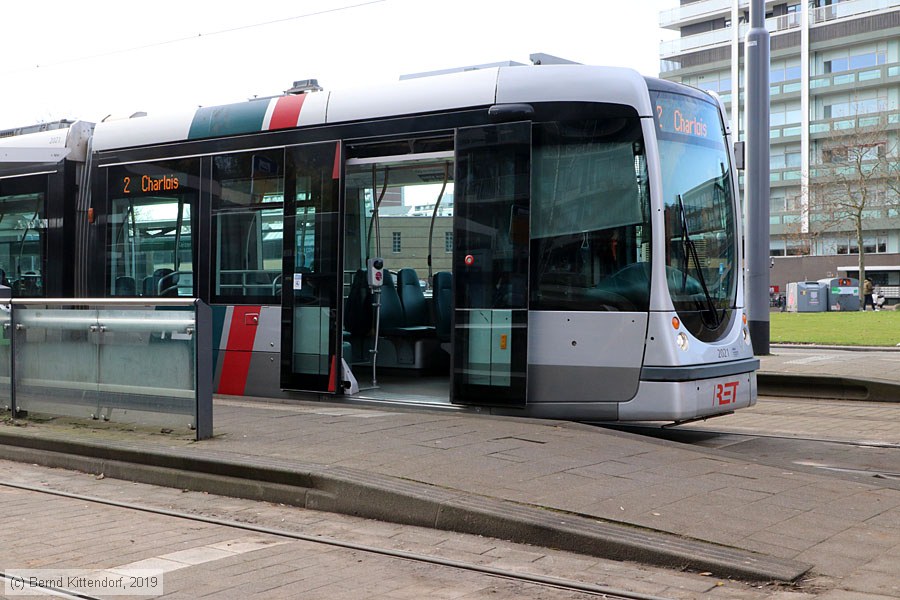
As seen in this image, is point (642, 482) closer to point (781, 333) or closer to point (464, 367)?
point (464, 367)

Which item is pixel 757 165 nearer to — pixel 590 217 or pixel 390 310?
pixel 390 310

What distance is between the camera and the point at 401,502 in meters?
5.77

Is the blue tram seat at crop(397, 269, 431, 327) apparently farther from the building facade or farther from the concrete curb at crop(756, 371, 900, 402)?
the building facade

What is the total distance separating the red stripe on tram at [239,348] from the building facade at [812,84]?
5139cm

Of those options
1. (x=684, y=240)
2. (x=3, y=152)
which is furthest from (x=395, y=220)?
(x=3, y=152)

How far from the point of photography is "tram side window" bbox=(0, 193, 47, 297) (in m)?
12.1

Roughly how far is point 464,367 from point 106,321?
3.09m

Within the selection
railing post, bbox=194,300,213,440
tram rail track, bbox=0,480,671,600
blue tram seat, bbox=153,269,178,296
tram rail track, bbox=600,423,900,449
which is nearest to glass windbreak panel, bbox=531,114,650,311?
tram rail track, bbox=600,423,900,449

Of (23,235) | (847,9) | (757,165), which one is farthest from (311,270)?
(847,9)

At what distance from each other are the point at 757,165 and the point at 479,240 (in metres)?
9.21

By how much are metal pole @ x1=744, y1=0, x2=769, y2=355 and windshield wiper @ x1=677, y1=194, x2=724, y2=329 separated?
313 inches

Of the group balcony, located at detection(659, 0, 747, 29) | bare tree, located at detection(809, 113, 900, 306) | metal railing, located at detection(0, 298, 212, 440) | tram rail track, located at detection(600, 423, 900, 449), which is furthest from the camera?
balcony, located at detection(659, 0, 747, 29)

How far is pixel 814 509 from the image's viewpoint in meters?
5.64

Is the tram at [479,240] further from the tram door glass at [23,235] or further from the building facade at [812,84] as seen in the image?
the building facade at [812,84]
